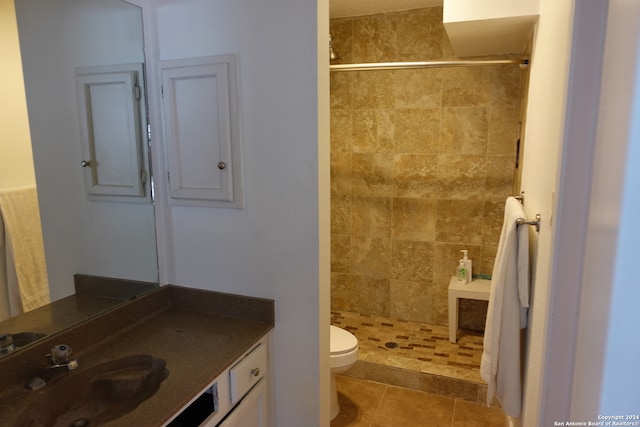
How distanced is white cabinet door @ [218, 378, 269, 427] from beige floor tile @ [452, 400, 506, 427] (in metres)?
1.27

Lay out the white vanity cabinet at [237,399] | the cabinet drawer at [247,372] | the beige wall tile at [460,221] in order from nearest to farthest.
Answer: the white vanity cabinet at [237,399] < the cabinet drawer at [247,372] < the beige wall tile at [460,221]

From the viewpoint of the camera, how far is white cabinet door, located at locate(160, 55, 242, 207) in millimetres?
1664

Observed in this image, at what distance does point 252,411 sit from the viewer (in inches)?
65.1

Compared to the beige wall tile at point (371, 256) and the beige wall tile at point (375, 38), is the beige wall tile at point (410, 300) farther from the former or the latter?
the beige wall tile at point (375, 38)

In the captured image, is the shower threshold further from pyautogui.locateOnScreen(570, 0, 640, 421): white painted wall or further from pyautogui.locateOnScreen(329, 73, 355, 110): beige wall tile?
pyautogui.locateOnScreen(570, 0, 640, 421): white painted wall

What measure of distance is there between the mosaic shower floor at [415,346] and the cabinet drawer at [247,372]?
132 centimetres

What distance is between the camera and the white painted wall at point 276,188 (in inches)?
62.1

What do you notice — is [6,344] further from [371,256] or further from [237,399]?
[371,256]

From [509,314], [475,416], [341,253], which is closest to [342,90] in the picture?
[341,253]

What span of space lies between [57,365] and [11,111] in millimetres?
842

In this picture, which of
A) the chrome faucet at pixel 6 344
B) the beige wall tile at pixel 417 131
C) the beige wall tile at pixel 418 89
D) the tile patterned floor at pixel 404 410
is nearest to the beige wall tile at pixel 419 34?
the beige wall tile at pixel 418 89

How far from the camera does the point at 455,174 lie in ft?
10.4

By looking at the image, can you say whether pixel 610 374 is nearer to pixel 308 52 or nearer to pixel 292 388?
pixel 308 52

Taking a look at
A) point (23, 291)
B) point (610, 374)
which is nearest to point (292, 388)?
point (23, 291)
